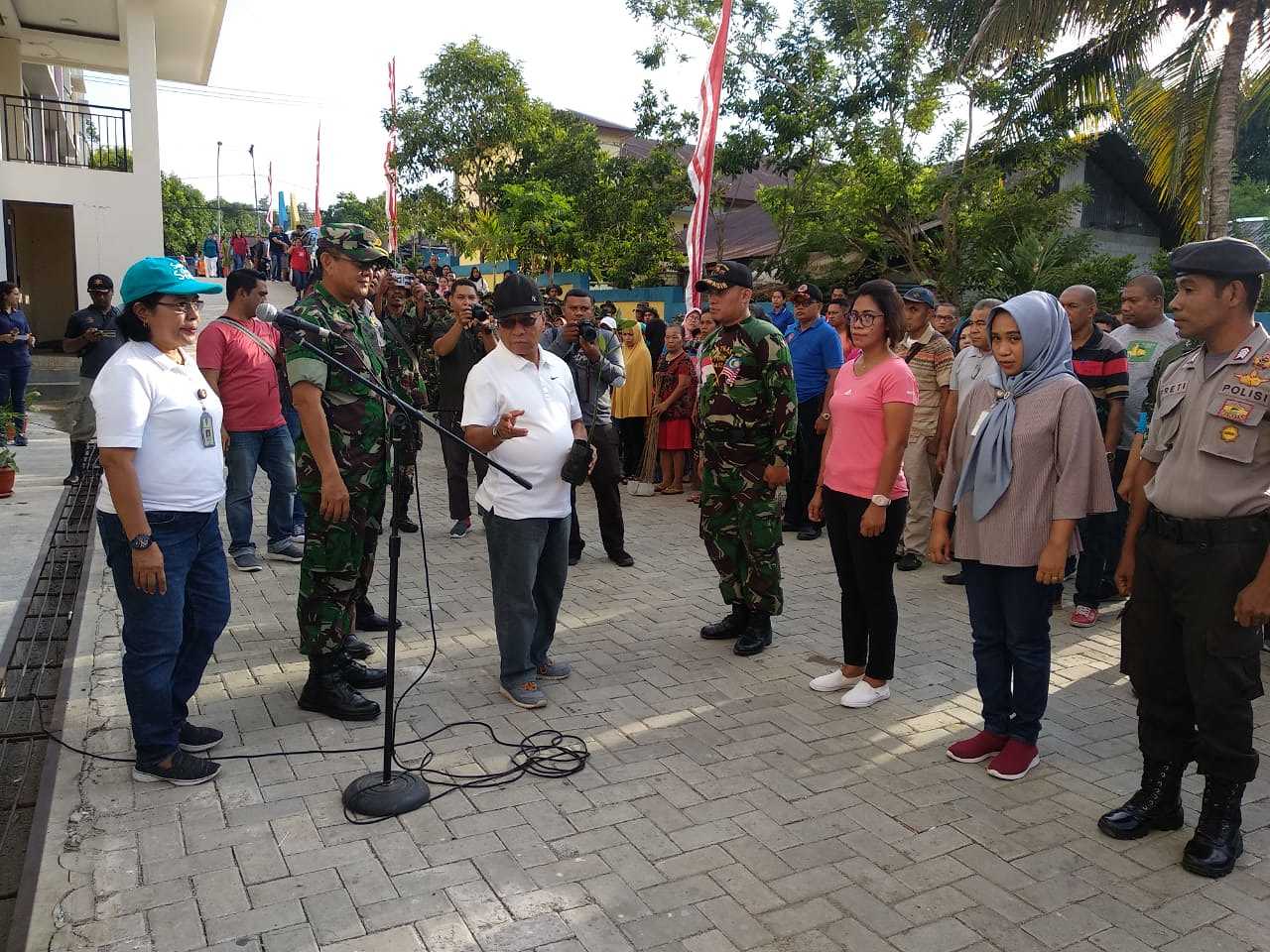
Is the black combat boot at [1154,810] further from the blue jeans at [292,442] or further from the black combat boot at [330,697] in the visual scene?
the blue jeans at [292,442]

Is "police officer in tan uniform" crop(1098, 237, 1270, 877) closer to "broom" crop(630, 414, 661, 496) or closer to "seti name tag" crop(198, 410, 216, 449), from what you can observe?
"seti name tag" crop(198, 410, 216, 449)

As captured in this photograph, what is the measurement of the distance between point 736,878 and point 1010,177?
14840 mm

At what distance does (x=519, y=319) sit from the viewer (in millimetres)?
4219

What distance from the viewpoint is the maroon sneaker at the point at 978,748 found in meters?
3.93

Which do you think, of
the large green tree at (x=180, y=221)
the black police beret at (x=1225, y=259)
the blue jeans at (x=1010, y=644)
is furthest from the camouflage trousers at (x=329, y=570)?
the large green tree at (x=180, y=221)

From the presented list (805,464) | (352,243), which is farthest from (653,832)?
(805,464)

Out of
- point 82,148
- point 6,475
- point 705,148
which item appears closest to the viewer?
point 6,475

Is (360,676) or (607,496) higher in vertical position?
(607,496)

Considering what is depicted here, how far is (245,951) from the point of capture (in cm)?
269

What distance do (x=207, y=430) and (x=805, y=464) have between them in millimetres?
5514

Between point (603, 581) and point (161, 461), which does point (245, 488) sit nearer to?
point (603, 581)

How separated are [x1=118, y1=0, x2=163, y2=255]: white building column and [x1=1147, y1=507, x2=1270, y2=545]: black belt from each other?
52.2 ft

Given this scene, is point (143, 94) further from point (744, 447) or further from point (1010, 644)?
point (1010, 644)

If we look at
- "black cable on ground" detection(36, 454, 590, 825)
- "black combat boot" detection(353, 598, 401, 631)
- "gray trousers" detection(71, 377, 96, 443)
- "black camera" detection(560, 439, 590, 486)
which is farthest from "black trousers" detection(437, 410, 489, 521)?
"gray trousers" detection(71, 377, 96, 443)
